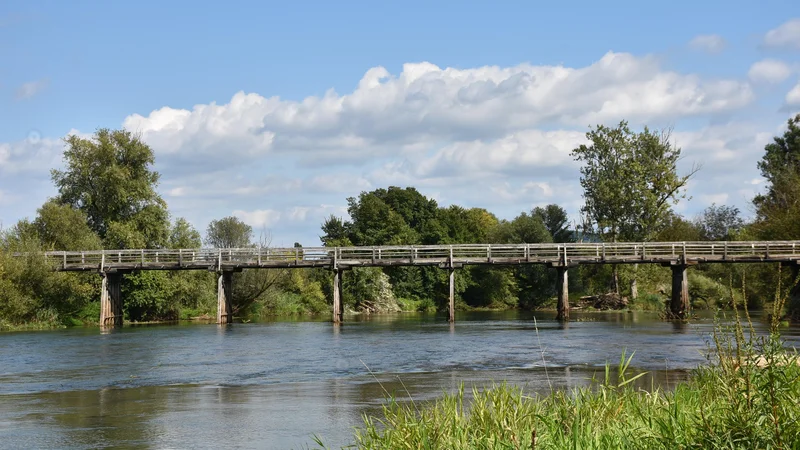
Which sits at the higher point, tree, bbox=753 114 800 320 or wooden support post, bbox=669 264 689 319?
tree, bbox=753 114 800 320

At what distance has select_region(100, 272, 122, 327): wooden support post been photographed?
54584 mm

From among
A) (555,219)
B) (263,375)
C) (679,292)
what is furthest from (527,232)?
(263,375)

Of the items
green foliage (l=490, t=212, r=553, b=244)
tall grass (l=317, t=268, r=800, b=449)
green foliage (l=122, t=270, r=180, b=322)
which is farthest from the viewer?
green foliage (l=490, t=212, r=553, b=244)

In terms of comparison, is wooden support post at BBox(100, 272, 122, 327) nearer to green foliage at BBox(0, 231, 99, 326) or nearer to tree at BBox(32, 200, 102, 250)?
green foliage at BBox(0, 231, 99, 326)

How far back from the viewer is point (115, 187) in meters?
63.2

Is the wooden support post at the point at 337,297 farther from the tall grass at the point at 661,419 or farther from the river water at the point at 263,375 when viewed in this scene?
the tall grass at the point at 661,419

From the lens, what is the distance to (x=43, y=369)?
26.7 metres

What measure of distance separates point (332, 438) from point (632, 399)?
4941 mm

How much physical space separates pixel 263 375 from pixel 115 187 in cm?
4331

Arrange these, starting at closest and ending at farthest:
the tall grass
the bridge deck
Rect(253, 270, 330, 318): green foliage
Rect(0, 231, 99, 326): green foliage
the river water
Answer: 1. the tall grass
2. the river water
3. Rect(0, 231, 99, 326): green foliage
4. the bridge deck
5. Rect(253, 270, 330, 318): green foliage

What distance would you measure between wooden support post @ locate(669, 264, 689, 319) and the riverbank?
43.9 meters

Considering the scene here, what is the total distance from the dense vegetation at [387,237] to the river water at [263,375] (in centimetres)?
1574

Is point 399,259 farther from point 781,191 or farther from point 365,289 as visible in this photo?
point 781,191

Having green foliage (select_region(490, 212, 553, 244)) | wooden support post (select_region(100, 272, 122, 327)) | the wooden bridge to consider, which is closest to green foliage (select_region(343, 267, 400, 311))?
green foliage (select_region(490, 212, 553, 244))
